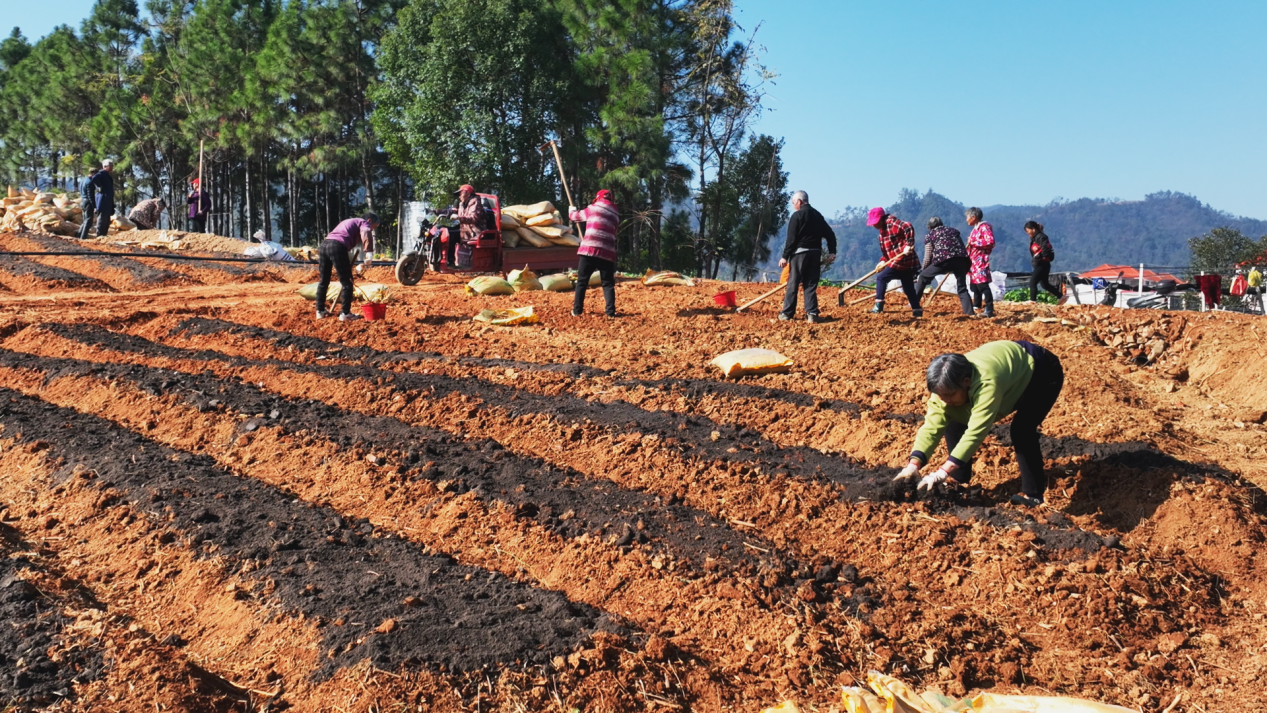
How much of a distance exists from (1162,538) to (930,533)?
1.13m

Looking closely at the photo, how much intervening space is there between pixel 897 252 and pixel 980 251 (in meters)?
1.59

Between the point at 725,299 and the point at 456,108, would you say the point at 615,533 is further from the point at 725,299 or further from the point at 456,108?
the point at 456,108

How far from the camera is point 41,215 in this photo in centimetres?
1923

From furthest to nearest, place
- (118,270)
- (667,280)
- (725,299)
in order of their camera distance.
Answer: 1. (118,270)
2. (667,280)
3. (725,299)

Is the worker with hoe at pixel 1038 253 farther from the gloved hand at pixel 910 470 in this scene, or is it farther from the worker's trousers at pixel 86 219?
the worker's trousers at pixel 86 219

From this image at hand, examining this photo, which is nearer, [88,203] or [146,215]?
[88,203]

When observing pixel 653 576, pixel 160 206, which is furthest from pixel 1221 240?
pixel 653 576

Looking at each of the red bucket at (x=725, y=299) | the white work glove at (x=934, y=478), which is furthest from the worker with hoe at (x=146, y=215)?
the white work glove at (x=934, y=478)

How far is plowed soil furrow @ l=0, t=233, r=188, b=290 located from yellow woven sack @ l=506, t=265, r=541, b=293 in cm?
581

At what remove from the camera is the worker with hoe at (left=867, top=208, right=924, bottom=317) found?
29.0 feet

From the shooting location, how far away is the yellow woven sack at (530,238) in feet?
46.3

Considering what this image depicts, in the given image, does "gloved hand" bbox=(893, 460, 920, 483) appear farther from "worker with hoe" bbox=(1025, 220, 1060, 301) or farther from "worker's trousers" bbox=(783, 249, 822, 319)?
"worker with hoe" bbox=(1025, 220, 1060, 301)

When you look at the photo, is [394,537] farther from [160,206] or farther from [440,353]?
[160,206]

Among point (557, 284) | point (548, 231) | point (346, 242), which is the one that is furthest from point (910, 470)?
point (548, 231)
